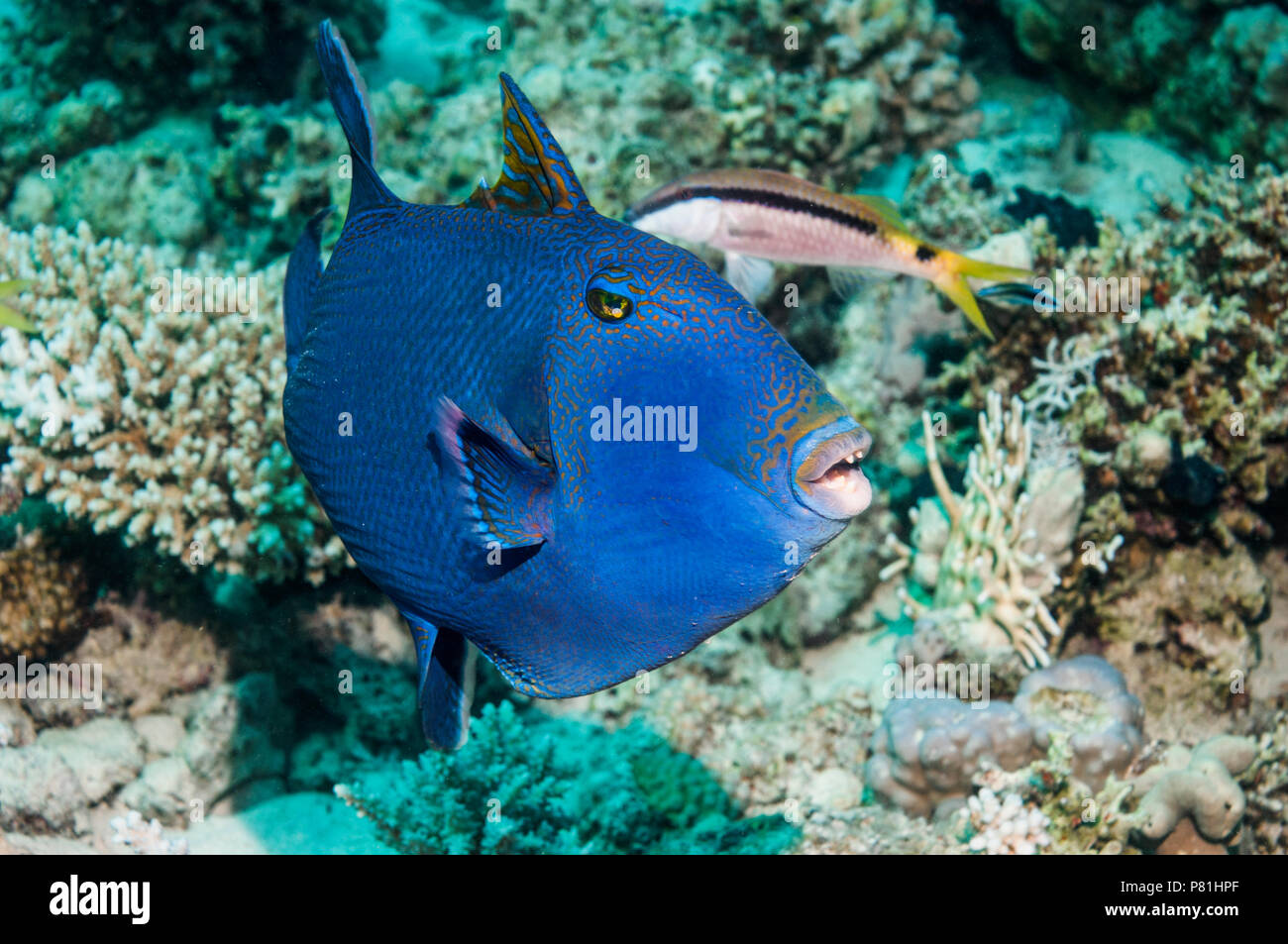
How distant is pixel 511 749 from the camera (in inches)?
138

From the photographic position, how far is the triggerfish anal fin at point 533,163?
140 centimetres

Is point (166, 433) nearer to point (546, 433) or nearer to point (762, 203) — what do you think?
point (762, 203)

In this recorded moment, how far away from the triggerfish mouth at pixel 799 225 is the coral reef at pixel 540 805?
2.41 meters

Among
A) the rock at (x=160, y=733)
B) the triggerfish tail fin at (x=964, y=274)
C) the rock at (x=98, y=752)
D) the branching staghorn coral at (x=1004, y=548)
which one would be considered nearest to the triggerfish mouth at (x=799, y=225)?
the triggerfish tail fin at (x=964, y=274)

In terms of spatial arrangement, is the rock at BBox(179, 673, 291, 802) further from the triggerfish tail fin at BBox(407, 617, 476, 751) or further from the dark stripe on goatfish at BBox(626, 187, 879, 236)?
the triggerfish tail fin at BBox(407, 617, 476, 751)

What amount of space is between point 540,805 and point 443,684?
82.0 inches

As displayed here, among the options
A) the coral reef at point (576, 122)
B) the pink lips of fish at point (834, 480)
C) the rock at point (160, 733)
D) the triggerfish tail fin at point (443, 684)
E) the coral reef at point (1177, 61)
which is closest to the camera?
the pink lips of fish at point (834, 480)

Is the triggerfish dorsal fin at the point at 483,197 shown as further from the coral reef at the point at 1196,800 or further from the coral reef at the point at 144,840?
the coral reef at the point at 1196,800

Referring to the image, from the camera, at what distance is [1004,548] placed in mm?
4406

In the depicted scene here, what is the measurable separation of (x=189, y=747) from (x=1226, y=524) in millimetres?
5606

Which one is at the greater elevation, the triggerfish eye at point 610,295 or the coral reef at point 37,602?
the triggerfish eye at point 610,295

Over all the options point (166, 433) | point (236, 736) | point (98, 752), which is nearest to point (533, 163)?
point (166, 433)
